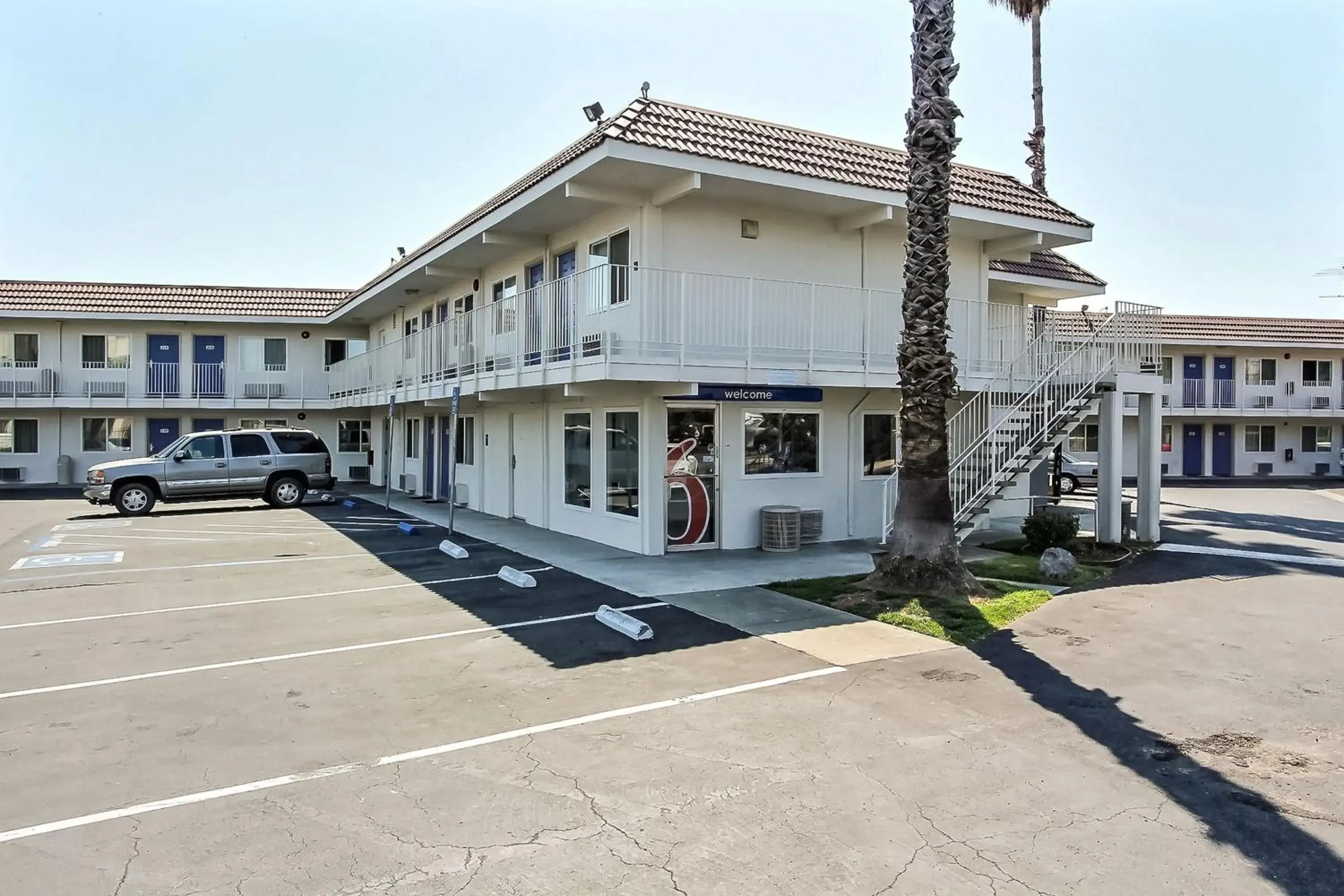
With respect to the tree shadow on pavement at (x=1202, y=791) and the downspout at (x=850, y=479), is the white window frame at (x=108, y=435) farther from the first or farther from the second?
the tree shadow on pavement at (x=1202, y=791)

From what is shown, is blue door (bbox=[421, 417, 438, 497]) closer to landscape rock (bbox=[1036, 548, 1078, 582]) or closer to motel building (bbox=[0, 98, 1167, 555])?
motel building (bbox=[0, 98, 1167, 555])

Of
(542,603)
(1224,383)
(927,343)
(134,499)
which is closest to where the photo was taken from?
(542,603)

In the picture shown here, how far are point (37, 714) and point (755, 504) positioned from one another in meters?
10.1

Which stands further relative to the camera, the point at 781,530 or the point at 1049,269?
the point at 1049,269

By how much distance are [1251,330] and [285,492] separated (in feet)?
128

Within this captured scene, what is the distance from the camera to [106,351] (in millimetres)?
30406

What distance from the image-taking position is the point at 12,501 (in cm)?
2417

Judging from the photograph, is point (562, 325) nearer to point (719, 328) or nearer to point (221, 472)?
point (719, 328)

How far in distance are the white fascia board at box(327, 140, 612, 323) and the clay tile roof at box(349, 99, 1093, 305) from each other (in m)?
0.10

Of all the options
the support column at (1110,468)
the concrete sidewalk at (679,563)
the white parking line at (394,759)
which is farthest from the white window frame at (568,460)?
the support column at (1110,468)

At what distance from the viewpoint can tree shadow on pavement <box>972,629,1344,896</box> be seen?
399cm

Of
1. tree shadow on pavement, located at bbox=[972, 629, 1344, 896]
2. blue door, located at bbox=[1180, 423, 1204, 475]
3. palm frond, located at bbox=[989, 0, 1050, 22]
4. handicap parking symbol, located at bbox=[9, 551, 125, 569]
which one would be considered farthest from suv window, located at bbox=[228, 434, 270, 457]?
blue door, located at bbox=[1180, 423, 1204, 475]

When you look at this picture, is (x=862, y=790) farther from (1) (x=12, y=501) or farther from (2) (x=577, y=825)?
(1) (x=12, y=501)

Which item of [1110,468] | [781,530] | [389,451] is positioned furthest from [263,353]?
[1110,468]
